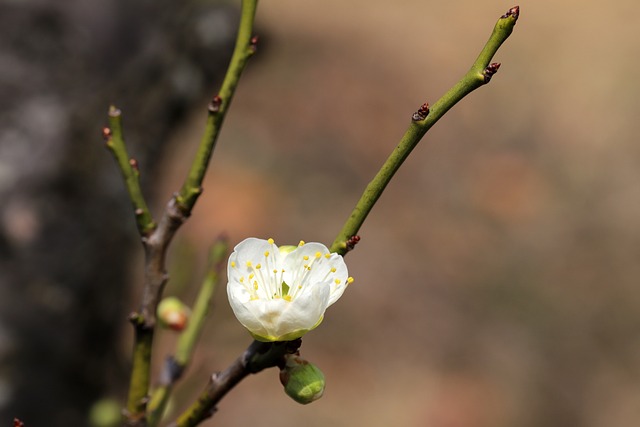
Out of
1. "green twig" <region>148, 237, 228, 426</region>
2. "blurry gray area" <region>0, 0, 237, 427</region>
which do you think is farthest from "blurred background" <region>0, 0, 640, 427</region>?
"green twig" <region>148, 237, 228, 426</region>

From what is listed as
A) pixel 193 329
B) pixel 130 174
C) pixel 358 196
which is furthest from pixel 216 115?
pixel 358 196

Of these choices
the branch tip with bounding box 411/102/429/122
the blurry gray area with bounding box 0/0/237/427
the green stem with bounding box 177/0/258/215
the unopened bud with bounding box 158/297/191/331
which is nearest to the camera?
the branch tip with bounding box 411/102/429/122

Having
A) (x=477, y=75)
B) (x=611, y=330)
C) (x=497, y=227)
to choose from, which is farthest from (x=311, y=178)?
(x=477, y=75)

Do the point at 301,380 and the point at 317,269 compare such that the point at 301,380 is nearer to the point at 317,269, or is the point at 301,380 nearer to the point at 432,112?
the point at 317,269

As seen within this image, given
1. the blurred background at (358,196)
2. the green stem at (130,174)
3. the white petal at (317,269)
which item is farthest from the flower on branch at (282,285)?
the blurred background at (358,196)

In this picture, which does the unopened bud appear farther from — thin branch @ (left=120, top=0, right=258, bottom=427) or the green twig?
thin branch @ (left=120, top=0, right=258, bottom=427)

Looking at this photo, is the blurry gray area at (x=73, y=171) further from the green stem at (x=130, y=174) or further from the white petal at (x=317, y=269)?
the white petal at (x=317, y=269)
